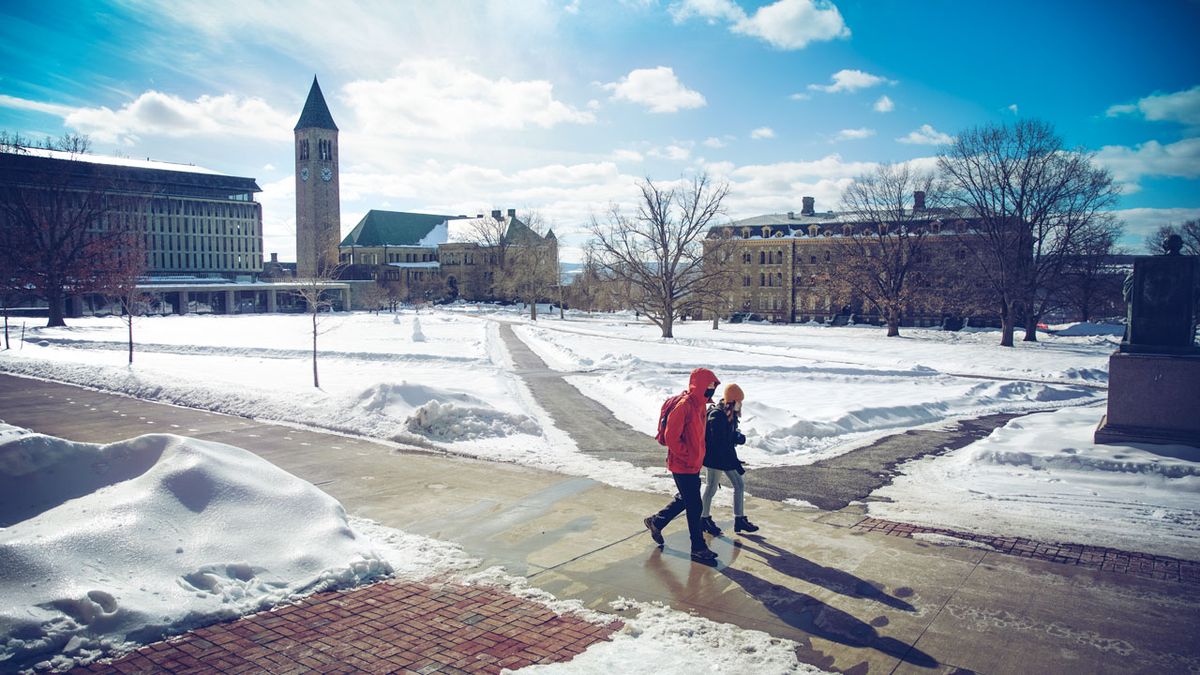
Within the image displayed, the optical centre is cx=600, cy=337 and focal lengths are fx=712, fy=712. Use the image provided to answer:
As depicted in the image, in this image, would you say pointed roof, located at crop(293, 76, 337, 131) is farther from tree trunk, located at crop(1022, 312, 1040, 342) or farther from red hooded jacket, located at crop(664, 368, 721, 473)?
red hooded jacket, located at crop(664, 368, 721, 473)

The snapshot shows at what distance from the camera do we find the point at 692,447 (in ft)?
22.7

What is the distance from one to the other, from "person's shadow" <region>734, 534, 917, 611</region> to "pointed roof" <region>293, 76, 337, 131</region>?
114050mm

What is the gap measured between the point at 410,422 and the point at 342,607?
740 cm

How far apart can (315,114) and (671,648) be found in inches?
4616

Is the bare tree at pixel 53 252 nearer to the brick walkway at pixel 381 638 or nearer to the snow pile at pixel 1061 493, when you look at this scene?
the brick walkway at pixel 381 638

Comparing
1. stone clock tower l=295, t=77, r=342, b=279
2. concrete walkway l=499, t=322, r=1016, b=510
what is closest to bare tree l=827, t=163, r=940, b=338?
concrete walkway l=499, t=322, r=1016, b=510

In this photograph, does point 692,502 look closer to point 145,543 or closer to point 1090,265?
point 145,543

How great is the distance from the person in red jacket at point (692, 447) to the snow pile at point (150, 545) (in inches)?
90.4

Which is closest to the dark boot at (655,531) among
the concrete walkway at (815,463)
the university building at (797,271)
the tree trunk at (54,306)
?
the concrete walkway at (815,463)

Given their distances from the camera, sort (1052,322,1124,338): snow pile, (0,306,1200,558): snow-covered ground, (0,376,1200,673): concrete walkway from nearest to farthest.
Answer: (0,376,1200,673): concrete walkway → (0,306,1200,558): snow-covered ground → (1052,322,1124,338): snow pile

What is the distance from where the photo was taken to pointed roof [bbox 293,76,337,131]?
10719cm

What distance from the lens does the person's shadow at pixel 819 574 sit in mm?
6022

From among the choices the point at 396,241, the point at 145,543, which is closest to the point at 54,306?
the point at 145,543

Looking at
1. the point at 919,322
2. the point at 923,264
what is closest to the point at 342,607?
the point at 923,264
